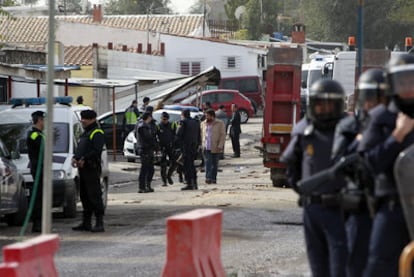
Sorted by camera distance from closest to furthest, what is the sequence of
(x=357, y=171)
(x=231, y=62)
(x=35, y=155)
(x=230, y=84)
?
1. (x=357, y=171)
2. (x=35, y=155)
3. (x=230, y=84)
4. (x=231, y=62)

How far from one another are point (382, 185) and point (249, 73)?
189 ft

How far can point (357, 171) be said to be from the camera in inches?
337

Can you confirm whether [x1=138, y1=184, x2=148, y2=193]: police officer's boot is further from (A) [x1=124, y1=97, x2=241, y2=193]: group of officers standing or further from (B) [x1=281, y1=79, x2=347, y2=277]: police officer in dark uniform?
(B) [x1=281, y1=79, x2=347, y2=277]: police officer in dark uniform

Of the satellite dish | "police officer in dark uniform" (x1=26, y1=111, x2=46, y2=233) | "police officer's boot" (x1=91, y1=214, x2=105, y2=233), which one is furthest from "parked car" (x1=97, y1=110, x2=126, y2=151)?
the satellite dish

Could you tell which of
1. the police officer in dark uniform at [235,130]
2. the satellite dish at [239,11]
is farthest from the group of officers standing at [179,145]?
the satellite dish at [239,11]

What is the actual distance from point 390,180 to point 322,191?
0.84m

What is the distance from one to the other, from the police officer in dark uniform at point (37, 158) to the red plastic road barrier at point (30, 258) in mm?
8474

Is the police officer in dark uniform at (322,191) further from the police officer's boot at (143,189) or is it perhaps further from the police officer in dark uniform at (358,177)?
the police officer's boot at (143,189)

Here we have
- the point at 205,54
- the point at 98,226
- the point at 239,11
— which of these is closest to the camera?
the point at 98,226

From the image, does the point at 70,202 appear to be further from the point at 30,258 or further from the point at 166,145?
the point at 30,258

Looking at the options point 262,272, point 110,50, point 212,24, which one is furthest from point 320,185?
point 212,24

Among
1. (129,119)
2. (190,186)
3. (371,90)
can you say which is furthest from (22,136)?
(129,119)

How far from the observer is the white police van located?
19.2m

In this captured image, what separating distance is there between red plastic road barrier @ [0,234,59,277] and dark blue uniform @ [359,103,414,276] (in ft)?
7.73
